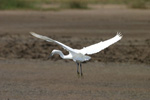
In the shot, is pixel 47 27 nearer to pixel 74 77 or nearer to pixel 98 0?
pixel 74 77

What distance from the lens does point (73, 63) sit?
53.3 ft

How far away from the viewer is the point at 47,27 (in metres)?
25.2

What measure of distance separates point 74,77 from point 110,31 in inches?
383

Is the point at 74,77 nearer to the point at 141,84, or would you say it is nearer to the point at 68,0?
the point at 141,84

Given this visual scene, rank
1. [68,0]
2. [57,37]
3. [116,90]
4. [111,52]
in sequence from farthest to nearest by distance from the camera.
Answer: [68,0] < [57,37] < [111,52] < [116,90]

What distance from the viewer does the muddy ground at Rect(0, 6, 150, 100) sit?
481 inches

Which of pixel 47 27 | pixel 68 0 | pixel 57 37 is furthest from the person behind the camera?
pixel 68 0

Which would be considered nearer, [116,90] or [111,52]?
[116,90]

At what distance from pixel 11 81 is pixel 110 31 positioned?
10703 millimetres

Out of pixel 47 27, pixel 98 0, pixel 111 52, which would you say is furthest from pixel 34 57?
pixel 98 0

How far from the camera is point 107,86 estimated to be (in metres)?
12.9

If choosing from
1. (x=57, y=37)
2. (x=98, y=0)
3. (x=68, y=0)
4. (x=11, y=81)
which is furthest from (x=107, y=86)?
(x=98, y=0)

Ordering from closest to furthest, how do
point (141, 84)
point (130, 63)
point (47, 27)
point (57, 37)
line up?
point (141, 84)
point (130, 63)
point (57, 37)
point (47, 27)

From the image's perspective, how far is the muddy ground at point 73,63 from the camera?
1222 centimetres
